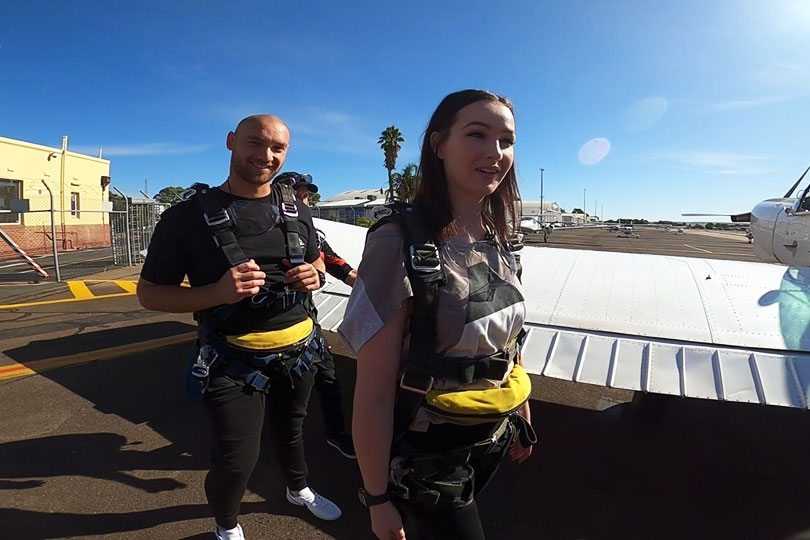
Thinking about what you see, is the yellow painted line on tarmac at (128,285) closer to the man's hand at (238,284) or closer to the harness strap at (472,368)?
the man's hand at (238,284)

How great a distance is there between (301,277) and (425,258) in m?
1.10

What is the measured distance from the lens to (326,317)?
367 centimetres

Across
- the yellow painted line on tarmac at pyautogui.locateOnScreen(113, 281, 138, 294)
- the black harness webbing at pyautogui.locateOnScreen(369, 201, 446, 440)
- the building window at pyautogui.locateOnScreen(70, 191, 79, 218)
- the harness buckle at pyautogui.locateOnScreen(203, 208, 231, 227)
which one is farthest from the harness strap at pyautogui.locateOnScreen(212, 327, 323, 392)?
the building window at pyautogui.locateOnScreen(70, 191, 79, 218)

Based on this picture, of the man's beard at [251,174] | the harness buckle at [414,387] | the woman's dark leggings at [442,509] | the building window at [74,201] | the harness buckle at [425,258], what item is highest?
the building window at [74,201]

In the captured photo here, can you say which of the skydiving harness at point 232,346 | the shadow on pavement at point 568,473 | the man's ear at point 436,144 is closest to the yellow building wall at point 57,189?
the shadow on pavement at point 568,473

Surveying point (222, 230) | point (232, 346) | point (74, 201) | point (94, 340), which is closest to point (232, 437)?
point (232, 346)

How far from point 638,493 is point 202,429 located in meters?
3.33

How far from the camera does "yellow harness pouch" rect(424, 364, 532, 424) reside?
50.3 inches

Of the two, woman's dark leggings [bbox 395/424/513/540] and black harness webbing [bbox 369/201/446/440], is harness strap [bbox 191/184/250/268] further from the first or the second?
woman's dark leggings [bbox 395/424/513/540]

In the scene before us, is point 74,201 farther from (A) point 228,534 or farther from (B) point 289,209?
(A) point 228,534

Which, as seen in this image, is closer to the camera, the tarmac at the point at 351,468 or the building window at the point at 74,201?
the tarmac at the point at 351,468

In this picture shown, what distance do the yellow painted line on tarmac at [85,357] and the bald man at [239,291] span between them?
4.11 m

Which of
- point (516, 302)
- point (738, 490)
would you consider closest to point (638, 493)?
point (738, 490)

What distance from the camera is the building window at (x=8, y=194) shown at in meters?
19.0
